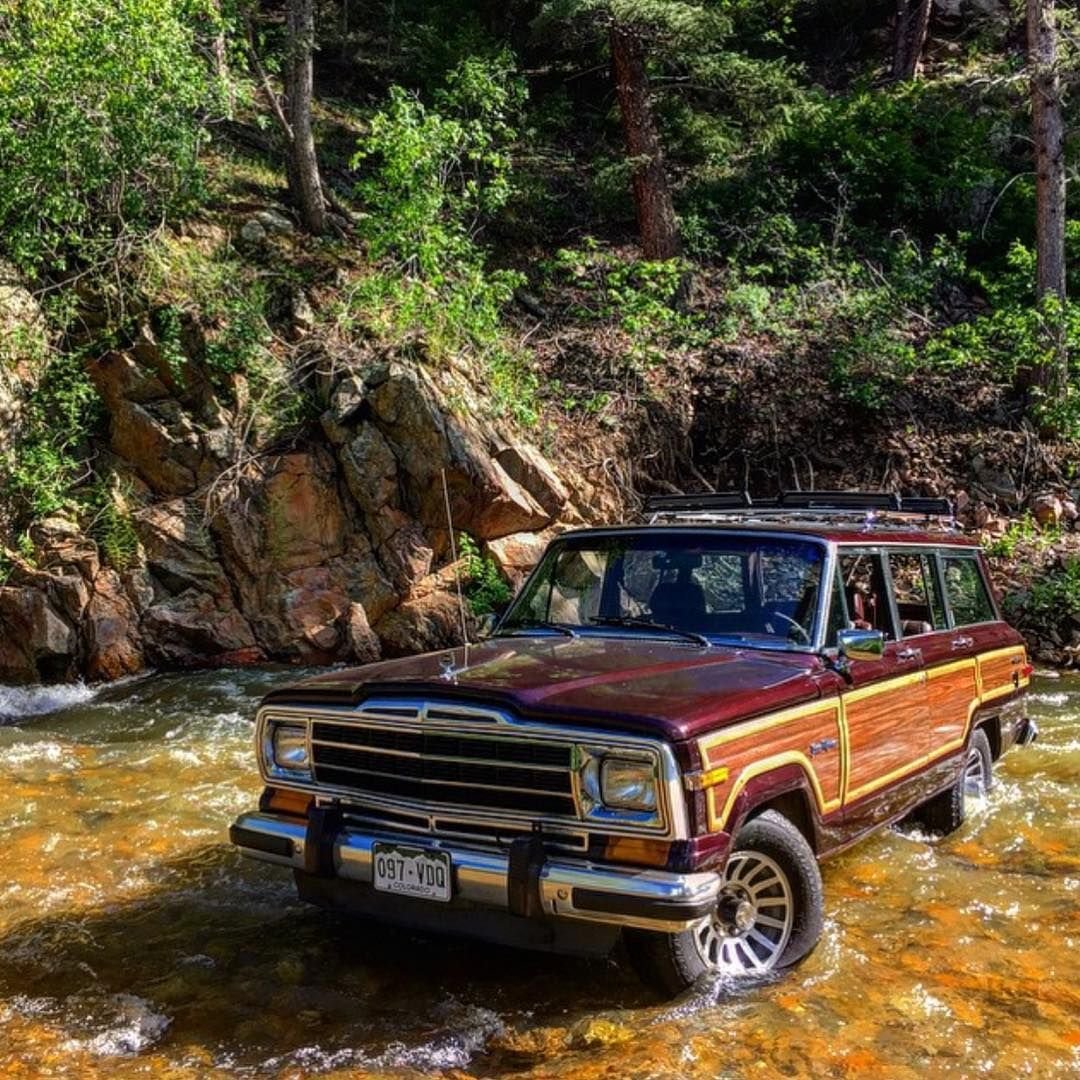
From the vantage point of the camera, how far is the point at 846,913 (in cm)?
511

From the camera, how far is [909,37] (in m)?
22.9

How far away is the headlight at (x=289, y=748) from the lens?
14.9 ft

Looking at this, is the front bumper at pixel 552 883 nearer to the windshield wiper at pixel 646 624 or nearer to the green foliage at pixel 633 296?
the windshield wiper at pixel 646 624

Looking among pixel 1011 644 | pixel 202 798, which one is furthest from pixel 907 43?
pixel 202 798

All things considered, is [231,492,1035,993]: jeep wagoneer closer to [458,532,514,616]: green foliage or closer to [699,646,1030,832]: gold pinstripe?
[699,646,1030,832]: gold pinstripe

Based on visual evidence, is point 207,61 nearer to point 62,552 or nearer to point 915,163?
point 62,552

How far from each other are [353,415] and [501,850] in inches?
370

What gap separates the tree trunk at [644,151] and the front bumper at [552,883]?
14600 millimetres

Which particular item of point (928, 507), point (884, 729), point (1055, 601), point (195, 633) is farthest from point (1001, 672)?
point (195, 633)

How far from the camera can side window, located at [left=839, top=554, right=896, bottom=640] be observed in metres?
5.41

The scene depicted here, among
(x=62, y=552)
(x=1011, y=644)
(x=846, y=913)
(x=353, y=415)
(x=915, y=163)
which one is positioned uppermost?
(x=915, y=163)

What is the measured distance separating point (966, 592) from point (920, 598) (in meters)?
0.62

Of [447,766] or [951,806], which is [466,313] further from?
[447,766]

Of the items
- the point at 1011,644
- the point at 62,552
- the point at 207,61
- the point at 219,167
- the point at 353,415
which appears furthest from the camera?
the point at 219,167
